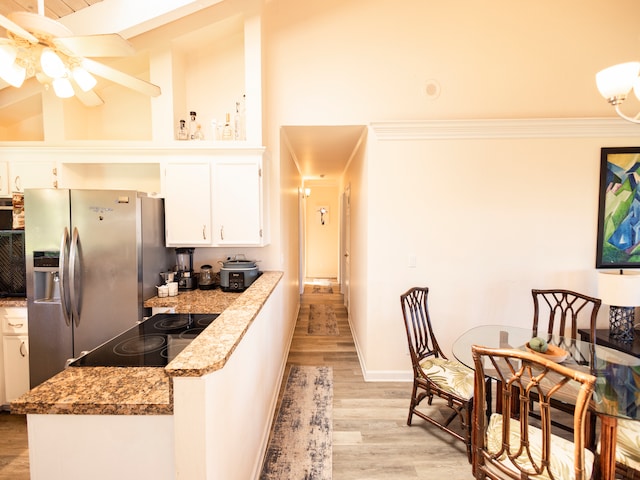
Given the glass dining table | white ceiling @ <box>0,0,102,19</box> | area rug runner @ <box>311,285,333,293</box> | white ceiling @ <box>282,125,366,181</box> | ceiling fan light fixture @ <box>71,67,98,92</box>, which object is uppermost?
white ceiling @ <box>0,0,102,19</box>

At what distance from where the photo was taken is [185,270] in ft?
9.08

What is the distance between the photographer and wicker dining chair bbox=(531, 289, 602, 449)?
1704 millimetres

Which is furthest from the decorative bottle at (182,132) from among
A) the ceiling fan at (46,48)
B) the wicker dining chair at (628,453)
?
the wicker dining chair at (628,453)

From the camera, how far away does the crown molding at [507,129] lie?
8.82ft

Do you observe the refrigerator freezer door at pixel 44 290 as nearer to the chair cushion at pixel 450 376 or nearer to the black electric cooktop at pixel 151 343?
the black electric cooktop at pixel 151 343

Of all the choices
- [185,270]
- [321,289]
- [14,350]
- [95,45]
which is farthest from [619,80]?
[321,289]

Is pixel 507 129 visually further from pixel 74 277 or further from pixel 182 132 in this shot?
pixel 74 277

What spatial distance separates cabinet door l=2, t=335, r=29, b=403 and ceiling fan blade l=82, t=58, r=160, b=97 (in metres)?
2.17

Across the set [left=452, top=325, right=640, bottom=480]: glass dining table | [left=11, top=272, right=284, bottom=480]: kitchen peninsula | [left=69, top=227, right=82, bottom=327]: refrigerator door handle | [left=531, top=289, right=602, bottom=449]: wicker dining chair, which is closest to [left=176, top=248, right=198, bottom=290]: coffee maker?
[left=69, top=227, right=82, bottom=327]: refrigerator door handle

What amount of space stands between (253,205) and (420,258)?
1702 millimetres

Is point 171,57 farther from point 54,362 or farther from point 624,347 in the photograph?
point 624,347

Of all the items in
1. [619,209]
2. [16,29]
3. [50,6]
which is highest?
[50,6]

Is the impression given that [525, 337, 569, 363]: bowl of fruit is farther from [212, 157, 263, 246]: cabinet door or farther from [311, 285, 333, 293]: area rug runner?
[311, 285, 333, 293]: area rug runner

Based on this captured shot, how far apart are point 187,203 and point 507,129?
10.1ft
